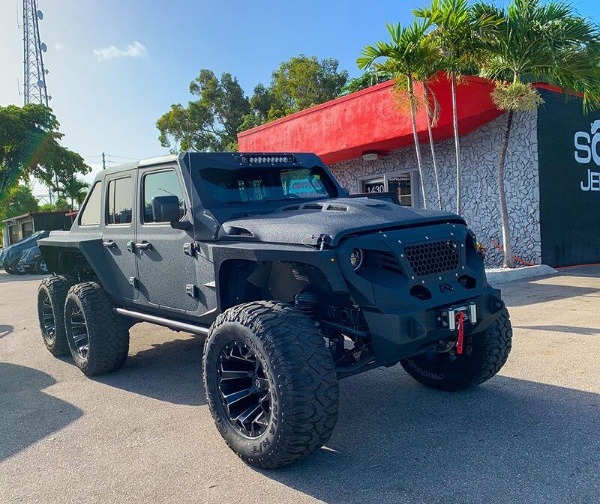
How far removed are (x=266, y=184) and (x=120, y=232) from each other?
1.47 metres

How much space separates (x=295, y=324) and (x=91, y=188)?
137 inches

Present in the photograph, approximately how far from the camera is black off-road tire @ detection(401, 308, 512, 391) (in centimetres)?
397

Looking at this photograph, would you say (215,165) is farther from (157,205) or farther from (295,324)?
(295,324)

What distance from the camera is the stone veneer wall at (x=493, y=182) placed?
37.7 feet

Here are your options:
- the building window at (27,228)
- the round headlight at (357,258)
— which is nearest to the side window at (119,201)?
the round headlight at (357,258)

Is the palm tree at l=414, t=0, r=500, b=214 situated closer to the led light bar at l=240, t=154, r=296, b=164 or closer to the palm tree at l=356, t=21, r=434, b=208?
the palm tree at l=356, t=21, r=434, b=208

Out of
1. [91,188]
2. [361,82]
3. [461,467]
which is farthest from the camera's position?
[361,82]

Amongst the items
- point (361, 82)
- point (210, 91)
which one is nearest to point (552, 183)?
point (361, 82)

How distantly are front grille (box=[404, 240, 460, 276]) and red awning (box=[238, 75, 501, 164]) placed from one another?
7.89 m

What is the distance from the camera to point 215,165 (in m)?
4.41

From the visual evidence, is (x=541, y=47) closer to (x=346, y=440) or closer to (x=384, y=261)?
(x=384, y=261)

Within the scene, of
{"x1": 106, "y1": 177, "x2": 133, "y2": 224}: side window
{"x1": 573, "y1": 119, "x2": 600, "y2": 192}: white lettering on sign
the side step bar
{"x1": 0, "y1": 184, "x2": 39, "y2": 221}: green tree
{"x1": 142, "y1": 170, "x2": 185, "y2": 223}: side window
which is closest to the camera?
the side step bar

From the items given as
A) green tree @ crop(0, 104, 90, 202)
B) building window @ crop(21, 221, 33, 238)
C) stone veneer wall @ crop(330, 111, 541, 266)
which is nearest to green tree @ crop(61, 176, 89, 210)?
green tree @ crop(0, 104, 90, 202)

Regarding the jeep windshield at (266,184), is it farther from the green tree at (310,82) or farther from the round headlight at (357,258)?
the green tree at (310,82)
